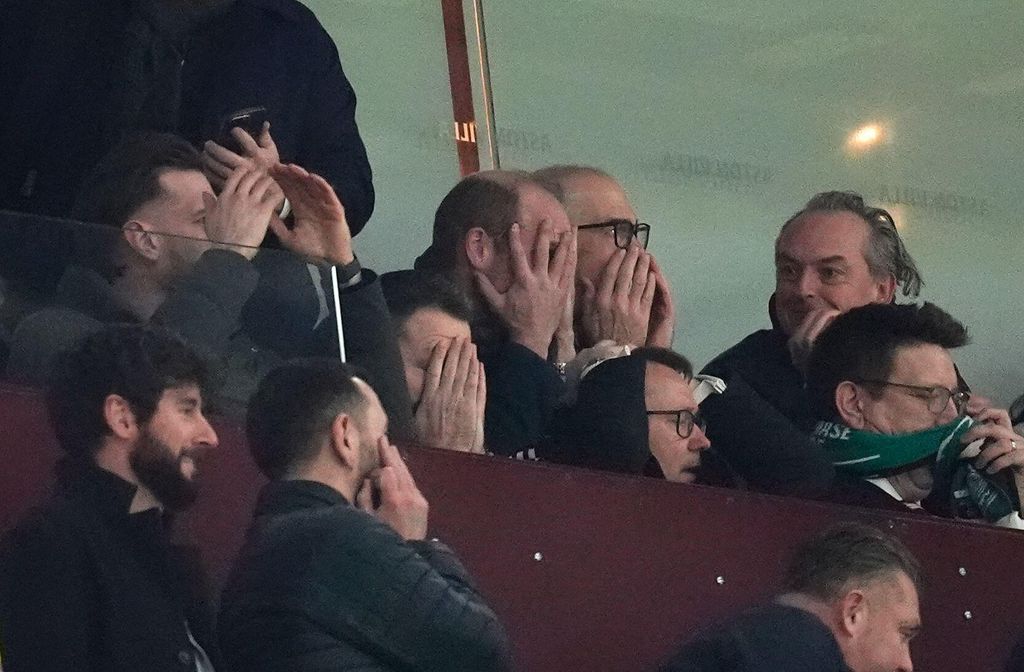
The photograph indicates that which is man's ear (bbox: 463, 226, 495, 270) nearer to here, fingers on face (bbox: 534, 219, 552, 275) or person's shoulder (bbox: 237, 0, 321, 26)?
fingers on face (bbox: 534, 219, 552, 275)

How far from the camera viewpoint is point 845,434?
4.22 metres

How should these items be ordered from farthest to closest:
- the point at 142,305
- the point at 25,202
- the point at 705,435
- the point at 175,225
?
the point at 705,435
the point at 25,202
the point at 175,225
the point at 142,305

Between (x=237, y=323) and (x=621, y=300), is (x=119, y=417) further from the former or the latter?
(x=621, y=300)

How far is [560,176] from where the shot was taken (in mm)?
4371

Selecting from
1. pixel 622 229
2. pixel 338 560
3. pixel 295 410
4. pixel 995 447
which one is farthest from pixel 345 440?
pixel 995 447

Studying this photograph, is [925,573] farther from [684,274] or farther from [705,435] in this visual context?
[684,274]

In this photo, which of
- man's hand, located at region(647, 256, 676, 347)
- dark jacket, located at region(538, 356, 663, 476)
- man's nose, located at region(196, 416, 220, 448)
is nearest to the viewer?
man's nose, located at region(196, 416, 220, 448)

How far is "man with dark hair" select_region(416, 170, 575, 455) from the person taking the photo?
3975mm

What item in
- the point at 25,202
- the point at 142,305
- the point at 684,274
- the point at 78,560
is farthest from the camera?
the point at 684,274

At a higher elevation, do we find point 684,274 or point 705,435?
point 684,274

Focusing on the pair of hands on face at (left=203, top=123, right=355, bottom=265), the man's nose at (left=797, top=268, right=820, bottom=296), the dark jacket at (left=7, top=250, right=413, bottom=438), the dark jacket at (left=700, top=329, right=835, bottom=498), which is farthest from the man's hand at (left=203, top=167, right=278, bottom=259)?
the man's nose at (left=797, top=268, right=820, bottom=296)

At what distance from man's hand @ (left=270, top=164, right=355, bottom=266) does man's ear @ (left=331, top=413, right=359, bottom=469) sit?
18.2 inches

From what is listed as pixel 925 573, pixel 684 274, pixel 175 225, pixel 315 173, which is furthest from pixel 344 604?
pixel 684 274

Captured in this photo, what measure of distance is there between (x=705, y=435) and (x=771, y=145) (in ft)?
5.71
